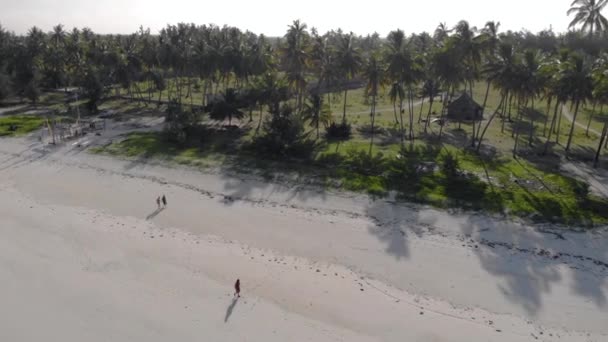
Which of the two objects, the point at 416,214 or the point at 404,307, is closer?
the point at 404,307

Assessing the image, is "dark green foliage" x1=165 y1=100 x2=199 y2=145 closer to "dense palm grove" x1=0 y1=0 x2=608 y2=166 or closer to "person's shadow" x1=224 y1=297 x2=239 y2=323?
"dense palm grove" x1=0 y1=0 x2=608 y2=166

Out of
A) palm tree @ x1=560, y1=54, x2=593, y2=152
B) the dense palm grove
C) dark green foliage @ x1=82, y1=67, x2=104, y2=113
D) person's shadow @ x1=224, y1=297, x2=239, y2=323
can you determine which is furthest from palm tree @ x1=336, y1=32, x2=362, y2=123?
dark green foliage @ x1=82, y1=67, x2=104, y2=113

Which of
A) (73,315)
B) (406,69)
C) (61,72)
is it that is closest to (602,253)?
(406,69)

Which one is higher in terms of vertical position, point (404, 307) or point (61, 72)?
point (61, 72)

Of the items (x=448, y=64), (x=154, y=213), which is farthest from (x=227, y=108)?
(x=448, y=64)

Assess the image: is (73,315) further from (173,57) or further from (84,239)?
(173,57)
